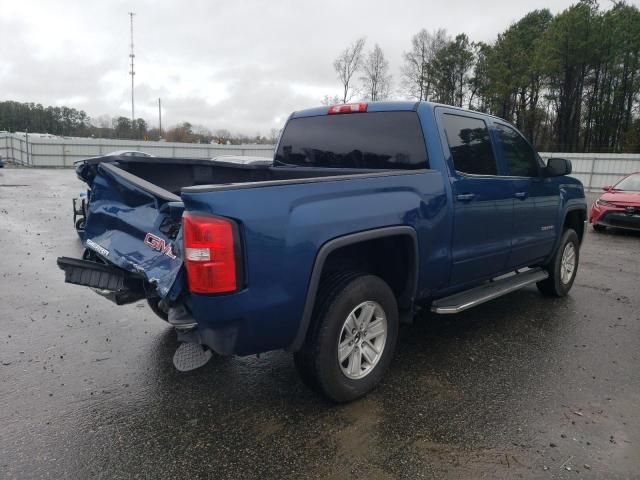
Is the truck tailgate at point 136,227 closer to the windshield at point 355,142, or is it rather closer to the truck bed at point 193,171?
the truck bed at point 193,171

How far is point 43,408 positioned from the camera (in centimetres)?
307

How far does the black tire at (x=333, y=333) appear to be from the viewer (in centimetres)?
293

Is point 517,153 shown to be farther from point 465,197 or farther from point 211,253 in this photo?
point 211,253

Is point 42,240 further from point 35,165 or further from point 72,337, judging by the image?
point 35,165

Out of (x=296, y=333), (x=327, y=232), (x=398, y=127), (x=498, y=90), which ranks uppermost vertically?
(x=498, y=90)

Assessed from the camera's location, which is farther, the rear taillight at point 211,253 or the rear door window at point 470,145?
the rear door window at point 470,145

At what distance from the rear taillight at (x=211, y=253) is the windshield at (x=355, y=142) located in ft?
6.09

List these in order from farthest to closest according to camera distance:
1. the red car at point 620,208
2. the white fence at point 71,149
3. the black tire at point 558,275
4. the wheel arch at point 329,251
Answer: the white fence at point 71,149 → the red car at point 620,208 → the black tire at point 558,275 → the wheel arch at point 329,251

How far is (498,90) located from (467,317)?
4198 cm

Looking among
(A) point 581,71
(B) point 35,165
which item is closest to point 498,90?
(A) point 581,71

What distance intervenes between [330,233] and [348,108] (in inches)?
72.1

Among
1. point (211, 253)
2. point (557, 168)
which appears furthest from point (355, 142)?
point (557, 168)

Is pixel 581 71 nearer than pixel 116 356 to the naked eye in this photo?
No

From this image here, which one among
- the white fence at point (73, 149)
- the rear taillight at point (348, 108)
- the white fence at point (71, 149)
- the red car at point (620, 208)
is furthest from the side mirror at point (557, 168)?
the white fence at point (71, 149)
